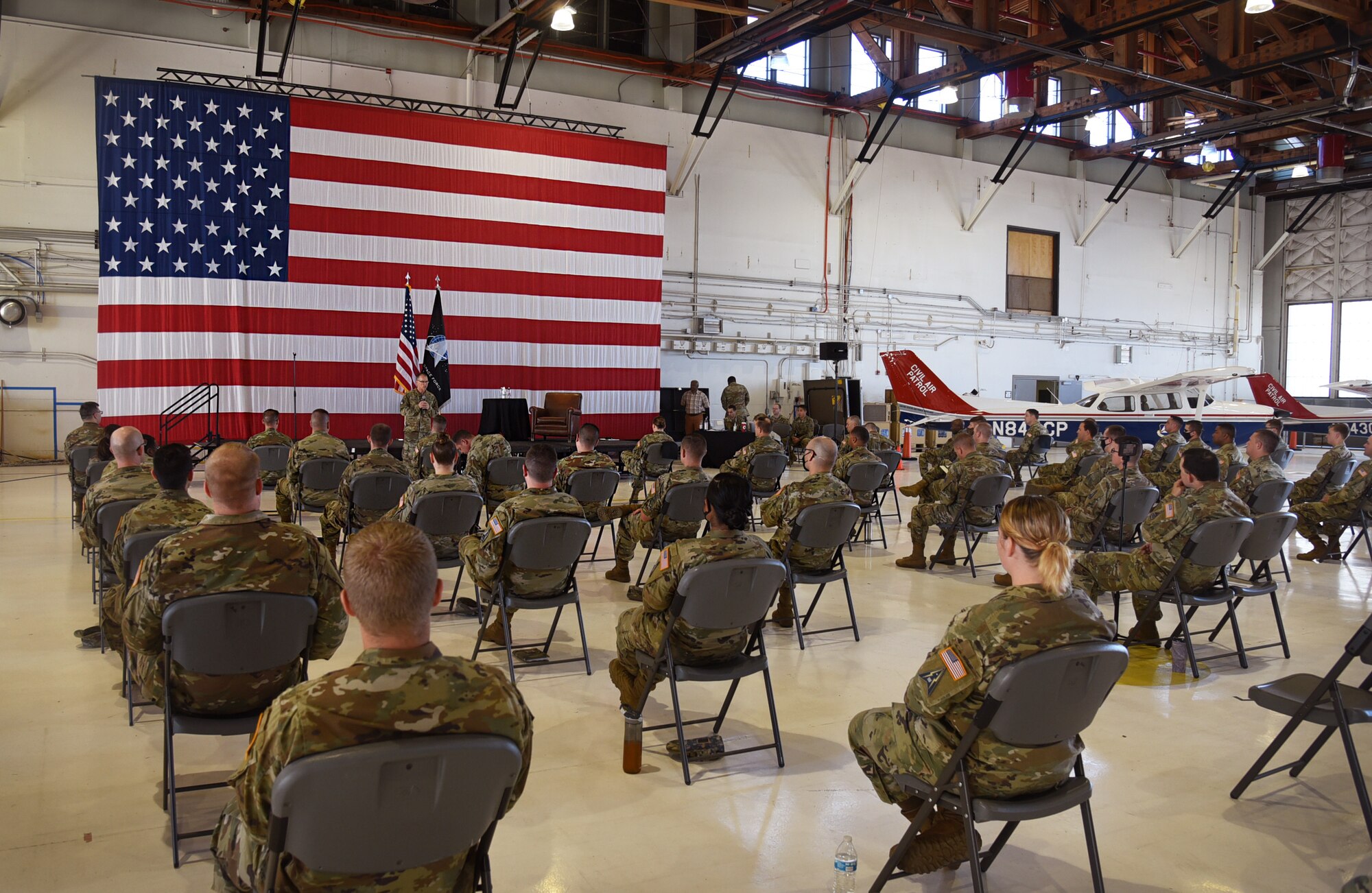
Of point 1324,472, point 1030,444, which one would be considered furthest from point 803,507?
point 1030,444

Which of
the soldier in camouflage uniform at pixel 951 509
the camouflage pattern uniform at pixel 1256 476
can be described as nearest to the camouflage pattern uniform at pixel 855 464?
the soldier in camouflage uniform at pixel 951 509

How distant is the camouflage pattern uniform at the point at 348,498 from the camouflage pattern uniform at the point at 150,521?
6.03 ft

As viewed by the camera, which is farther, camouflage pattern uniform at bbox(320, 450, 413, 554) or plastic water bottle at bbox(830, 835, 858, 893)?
camouflage pattern uniform at bbox(320, 450, 413, 554)

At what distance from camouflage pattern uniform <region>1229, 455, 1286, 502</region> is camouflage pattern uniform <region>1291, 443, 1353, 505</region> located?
1068mm

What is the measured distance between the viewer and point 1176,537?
4.85m

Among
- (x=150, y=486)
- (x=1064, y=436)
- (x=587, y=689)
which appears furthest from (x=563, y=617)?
(x=1064, y=436)

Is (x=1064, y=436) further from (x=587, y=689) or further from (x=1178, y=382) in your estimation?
(x=587, y=689)

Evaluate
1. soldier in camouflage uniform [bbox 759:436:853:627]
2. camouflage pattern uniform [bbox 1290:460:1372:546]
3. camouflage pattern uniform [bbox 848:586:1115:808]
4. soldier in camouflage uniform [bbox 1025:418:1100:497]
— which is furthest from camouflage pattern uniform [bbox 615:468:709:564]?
camouflage pattern uniform [bbox 1290:460:1372:546]

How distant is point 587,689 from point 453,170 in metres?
11.5

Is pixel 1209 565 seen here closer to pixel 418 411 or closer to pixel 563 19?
pixel 418 411

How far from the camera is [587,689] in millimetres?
4469

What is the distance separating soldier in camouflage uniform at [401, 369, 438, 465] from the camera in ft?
37.9

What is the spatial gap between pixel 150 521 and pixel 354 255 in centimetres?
1079

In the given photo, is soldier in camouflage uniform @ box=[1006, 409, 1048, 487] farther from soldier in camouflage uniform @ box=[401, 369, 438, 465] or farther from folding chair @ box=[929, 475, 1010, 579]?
soldier in camouflage uniform @ box=[401, 369, 438, 465]
